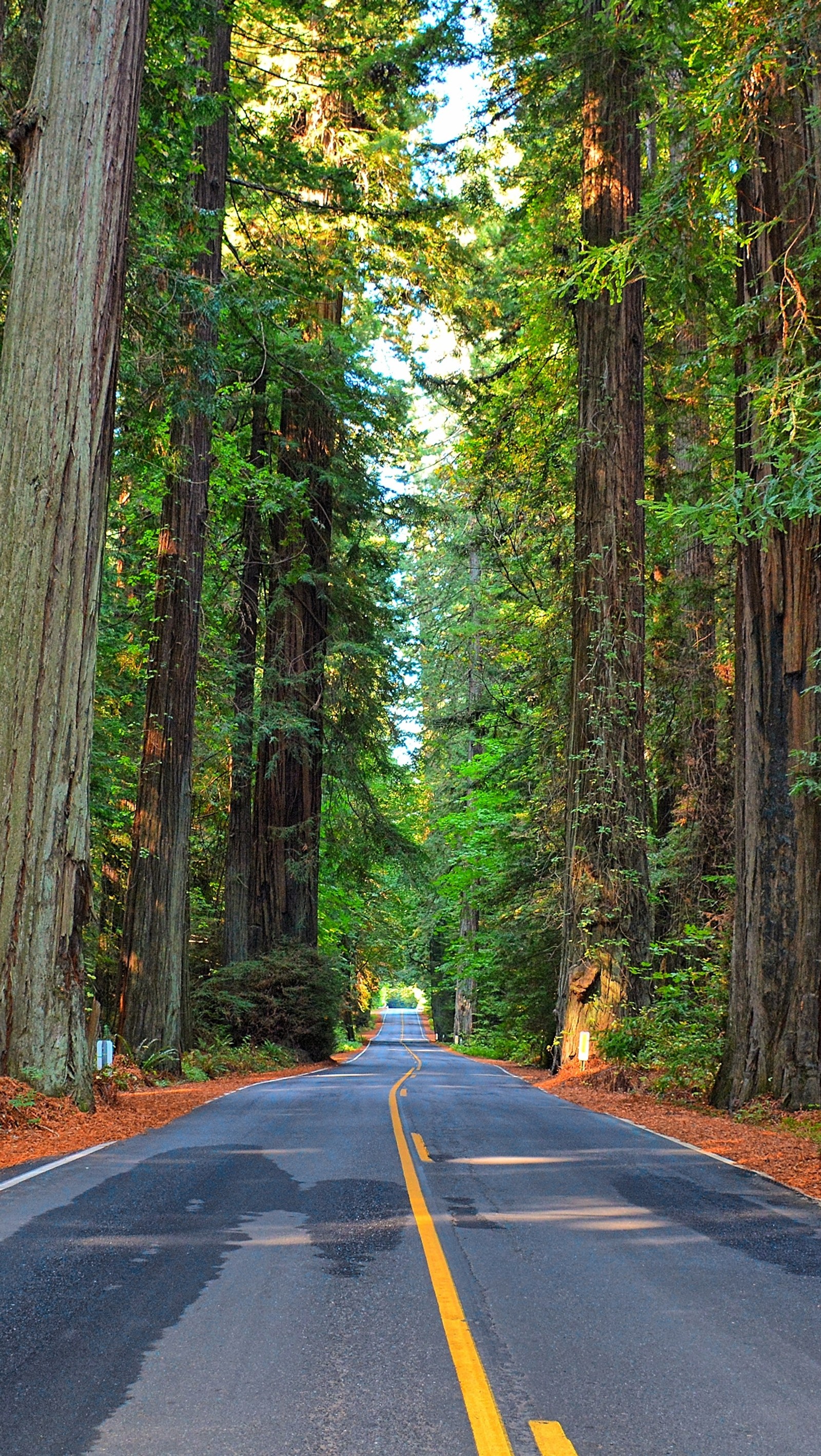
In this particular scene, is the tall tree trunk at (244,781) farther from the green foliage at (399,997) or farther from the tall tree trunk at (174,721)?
the green foliage at (399,997)

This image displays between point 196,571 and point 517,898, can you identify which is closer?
point 196,571

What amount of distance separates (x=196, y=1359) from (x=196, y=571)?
14.3 metres

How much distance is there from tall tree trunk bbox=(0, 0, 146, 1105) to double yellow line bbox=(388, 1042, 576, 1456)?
4664 millimetres

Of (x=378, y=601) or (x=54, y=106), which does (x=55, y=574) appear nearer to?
(x=54, y=106)

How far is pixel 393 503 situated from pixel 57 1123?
1926 cm

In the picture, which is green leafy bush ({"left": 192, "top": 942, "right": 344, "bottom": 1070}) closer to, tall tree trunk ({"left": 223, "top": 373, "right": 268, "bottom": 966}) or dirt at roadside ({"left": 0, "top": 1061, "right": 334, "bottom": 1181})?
tall tree trunk ({"left": 223, "top": 373, "right": 268, "bottom": 966})

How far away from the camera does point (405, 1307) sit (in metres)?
4.81

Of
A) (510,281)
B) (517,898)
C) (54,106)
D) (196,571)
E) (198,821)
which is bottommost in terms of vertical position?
(517,898)

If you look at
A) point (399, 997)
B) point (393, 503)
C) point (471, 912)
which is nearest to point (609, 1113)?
point (393, 503)

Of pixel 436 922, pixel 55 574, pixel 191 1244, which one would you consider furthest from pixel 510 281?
pixel 436 922

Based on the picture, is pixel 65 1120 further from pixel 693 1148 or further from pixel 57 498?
pixel 57 498

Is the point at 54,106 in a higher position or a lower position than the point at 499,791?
higher

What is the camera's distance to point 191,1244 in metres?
5.77

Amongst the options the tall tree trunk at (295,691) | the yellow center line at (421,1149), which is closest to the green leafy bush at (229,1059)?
the tall tree trunk at (295,691)
